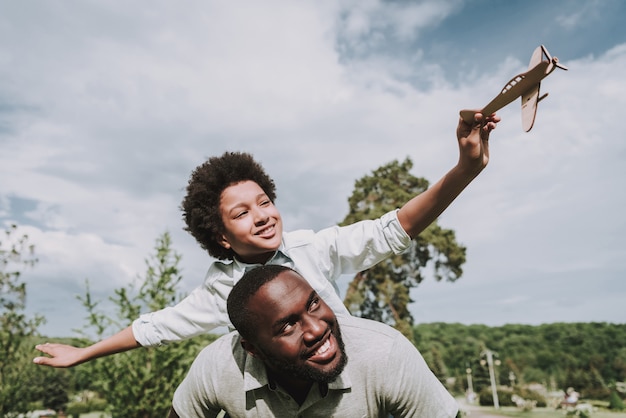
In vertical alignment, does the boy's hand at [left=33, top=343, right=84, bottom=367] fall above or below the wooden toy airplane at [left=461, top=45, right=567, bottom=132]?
below

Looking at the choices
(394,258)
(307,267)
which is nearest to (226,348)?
(307,267)

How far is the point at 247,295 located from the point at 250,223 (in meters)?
0.68

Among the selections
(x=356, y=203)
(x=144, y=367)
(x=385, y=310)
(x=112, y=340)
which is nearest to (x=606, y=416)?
(x=385, y=310)

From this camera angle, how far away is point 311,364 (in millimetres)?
2148

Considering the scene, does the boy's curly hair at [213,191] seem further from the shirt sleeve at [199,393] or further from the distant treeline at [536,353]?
the distant treeline at [536,353]

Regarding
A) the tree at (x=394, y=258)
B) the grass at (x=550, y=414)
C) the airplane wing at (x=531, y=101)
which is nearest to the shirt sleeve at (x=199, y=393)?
the airplane wing at (x=531, y=101)

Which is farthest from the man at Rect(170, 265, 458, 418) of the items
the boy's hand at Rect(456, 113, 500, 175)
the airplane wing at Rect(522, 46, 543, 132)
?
the airplane wing at Rect(522, 46, 543, 132)

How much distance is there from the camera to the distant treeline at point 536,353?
129 ft

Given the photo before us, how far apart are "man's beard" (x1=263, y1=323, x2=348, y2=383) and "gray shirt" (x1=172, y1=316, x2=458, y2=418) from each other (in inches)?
2.3

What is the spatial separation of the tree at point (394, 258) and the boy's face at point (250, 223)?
48.6 feet

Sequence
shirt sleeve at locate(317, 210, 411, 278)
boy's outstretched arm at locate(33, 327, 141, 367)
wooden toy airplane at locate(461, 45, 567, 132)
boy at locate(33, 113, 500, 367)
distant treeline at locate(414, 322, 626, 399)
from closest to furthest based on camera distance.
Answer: wooden toy airplane at locate(461, 45, 567, 132), boy at locate(33, 113, 500, 367), shirt sleeve at locate(317, 210, 411, 278), boy's outstretched arm at locate(33, 327, 141, 367), distant treeline at locate(414, 322, 626, 399)

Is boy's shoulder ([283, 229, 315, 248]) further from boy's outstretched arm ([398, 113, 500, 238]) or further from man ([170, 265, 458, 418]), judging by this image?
man ([170, 265, 458, 418])

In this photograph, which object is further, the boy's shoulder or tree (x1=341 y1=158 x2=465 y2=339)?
tree (x1=341 y1=158 x2=465 y2=339)

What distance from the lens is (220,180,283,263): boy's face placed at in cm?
281
